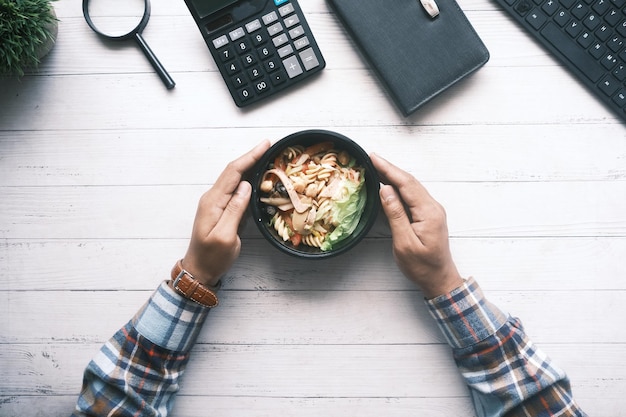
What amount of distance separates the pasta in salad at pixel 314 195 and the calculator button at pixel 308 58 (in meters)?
0.15

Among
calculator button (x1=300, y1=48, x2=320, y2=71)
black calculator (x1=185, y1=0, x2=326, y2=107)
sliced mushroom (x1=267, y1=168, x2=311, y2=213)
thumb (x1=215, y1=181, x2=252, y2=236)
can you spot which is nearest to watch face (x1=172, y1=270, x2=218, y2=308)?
thumb (x1=215, y1=181, x2=252, y2=236)

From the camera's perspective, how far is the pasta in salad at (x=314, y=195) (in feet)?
2.72

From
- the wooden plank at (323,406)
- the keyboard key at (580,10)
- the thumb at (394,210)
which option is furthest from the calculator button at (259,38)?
the wooden plank at (323,406)

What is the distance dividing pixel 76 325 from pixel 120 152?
339 mm

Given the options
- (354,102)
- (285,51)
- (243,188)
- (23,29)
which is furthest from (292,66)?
(23,29)

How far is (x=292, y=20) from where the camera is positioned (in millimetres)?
889

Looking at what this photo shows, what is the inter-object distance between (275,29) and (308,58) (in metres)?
0.08

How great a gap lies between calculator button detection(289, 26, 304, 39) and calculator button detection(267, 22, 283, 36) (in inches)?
0.8

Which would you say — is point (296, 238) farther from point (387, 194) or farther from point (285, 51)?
point (285, 51)

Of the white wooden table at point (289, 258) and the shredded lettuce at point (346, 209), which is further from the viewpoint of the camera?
the white wooden table at point (289, 258)

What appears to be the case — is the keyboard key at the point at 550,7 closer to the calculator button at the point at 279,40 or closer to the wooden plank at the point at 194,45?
the wooden plank at the point at 194,45

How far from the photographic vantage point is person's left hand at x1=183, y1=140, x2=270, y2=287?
83 cm

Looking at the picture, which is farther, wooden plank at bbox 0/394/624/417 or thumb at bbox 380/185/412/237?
wooden plank at bbox 0/394/624/417

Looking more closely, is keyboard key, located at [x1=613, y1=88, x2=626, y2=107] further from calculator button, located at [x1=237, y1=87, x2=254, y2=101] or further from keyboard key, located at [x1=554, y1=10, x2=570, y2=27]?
calculator button, located at [x1=237, y1=87, x2=254, y2=101]
